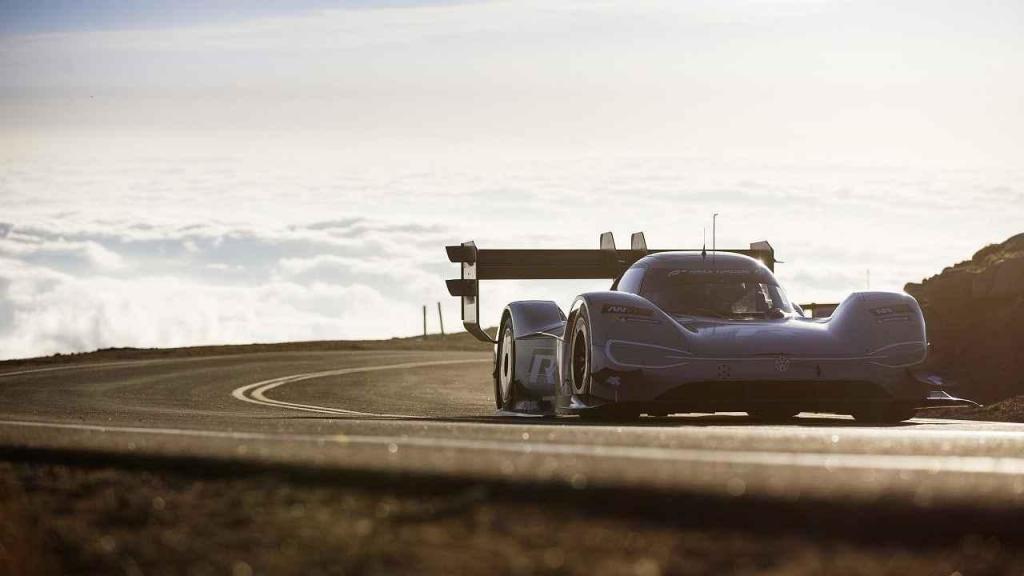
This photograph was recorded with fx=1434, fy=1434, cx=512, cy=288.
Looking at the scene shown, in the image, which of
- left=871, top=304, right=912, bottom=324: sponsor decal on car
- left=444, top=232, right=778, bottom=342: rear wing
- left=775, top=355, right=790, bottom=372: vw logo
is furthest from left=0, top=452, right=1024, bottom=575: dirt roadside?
left=444, top=232, right=778, bottom=342: rear wing

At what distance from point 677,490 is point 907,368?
11267mm

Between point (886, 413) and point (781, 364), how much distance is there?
1.68m

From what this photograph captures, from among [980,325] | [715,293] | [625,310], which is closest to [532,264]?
[715,293]

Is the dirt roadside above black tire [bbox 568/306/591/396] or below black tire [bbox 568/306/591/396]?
above

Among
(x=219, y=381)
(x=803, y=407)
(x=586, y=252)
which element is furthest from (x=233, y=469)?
(x=219, y=381)

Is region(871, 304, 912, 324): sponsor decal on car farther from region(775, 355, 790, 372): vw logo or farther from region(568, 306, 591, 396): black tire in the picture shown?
region(568, 306, 591, 396): black tire

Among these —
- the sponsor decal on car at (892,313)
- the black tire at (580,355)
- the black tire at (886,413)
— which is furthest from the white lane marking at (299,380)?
the sponsor decal on car at (892,313)

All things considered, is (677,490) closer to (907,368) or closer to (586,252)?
(907,368)

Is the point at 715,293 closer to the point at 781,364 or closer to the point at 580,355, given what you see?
the point at 580,355

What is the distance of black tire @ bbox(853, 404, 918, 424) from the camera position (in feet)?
42.6

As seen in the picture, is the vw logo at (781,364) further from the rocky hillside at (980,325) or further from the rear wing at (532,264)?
the rocky hillside at (980,325)

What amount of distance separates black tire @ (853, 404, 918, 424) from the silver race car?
0.06 feet

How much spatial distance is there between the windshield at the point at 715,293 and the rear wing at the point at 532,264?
554cm

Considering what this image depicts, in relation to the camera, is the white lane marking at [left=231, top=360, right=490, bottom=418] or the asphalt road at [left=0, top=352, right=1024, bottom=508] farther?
the white lane marking at [left=231, top=360, right=490, bottom=418]
